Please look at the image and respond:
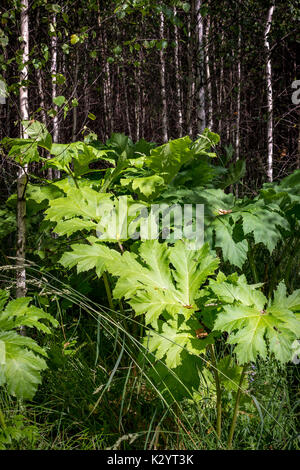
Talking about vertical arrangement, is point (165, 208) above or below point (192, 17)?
below

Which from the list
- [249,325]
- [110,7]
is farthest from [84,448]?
[110,7]

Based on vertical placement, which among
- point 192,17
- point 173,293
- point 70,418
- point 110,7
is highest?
point 110,7

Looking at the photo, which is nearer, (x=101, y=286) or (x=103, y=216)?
(x=103, y=216)

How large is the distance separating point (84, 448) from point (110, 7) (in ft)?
24.1

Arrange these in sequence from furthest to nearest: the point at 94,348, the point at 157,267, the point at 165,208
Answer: the point at 94,348
the point at 165,208
the point at 157,267

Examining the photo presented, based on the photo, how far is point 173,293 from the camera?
1.46 m

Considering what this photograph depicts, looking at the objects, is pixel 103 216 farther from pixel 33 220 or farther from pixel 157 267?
pixel 33 220

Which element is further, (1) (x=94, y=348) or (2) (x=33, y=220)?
(2) (x=33, y=220)

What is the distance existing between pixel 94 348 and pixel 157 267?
1.00m

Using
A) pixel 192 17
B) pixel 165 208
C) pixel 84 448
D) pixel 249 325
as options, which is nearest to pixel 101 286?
pixel 165 208

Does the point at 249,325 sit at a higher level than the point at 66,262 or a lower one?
lower

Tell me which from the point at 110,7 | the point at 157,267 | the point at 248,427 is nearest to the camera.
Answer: the point at 157,267
